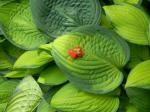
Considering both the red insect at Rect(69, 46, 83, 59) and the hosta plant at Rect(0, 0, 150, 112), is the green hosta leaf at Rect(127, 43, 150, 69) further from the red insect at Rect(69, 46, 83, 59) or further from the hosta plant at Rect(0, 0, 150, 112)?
the red insect at Rect(69, 46, 83, 59)

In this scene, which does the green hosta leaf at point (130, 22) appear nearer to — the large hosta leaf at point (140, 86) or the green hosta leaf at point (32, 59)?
the large hosta leaf at point (140, 86)

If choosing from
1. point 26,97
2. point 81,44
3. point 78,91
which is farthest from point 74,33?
point 26,97

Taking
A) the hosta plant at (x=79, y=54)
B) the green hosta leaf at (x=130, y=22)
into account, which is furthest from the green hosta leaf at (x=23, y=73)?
the green hosta leaf at (x=130, y=22)

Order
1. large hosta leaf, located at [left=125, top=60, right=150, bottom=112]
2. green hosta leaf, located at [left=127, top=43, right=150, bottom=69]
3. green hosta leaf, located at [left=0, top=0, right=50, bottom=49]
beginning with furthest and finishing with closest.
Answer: green hosta leaf, located at [left=0, top=0, right=50, bottom=49], green hosta leaf, located at [left=127, top=43, right=150, bottom=69], large hosta leaf, located at [left=125, top=60, right=150, bottom=112]

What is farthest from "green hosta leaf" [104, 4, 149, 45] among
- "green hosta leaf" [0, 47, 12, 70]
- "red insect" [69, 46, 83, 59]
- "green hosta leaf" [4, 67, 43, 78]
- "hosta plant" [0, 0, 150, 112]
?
"green hosta leaf" [0, 47, 12, 70]

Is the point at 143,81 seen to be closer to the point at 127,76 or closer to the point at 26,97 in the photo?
the point at 127,76
